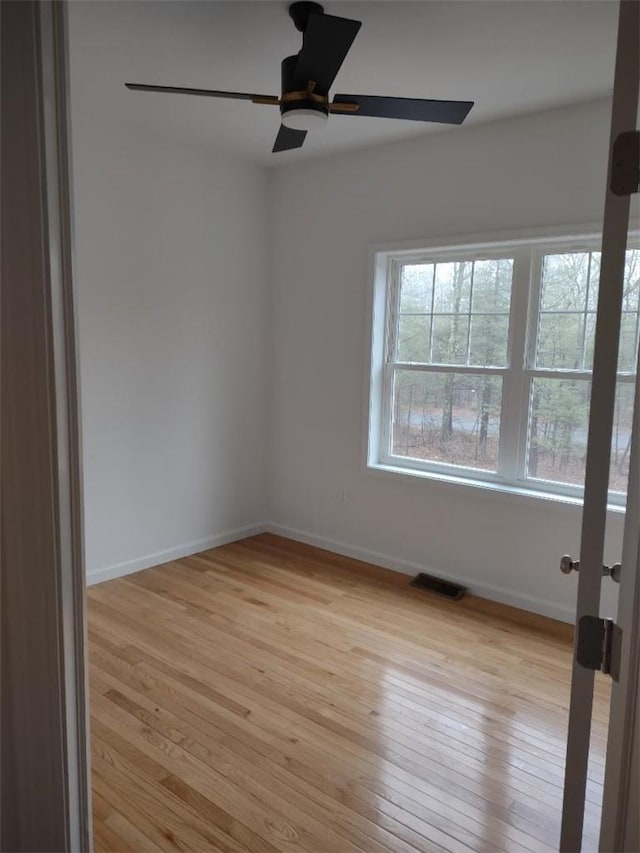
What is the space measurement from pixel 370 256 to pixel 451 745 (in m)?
2.90

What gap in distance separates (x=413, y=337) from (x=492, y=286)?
617mm

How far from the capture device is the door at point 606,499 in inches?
38.7

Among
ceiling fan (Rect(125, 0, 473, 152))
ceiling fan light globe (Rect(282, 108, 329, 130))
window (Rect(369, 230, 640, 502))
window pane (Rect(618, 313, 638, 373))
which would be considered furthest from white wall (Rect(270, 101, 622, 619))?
window pane (Rect(618, 313, 638, 373))

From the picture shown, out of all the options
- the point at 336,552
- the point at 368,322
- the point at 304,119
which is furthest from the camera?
the point at 336,552

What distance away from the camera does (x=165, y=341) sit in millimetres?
3980

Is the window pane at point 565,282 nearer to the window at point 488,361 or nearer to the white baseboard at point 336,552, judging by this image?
the window at point 488,361

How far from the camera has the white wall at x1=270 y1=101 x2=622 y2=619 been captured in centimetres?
330

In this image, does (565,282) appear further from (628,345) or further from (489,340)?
(628,345)

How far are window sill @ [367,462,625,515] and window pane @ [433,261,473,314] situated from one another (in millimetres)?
1048

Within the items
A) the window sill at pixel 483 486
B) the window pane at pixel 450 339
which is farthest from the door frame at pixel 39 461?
the window pane at pixel 450 339

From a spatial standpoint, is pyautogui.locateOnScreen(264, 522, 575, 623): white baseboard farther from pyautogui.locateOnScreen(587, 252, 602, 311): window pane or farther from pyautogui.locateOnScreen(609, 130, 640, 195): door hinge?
pyautogui.locateOnScreen(609, 130, 640, 195): door hinge

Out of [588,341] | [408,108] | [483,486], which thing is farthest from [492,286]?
[408,108]

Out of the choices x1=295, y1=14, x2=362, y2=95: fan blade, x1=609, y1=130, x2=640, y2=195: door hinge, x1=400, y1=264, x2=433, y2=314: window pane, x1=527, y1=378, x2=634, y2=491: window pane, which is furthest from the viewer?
x1=400, y1=264, x2=433, y2=314: window pane

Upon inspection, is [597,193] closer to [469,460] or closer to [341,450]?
[469,460]
